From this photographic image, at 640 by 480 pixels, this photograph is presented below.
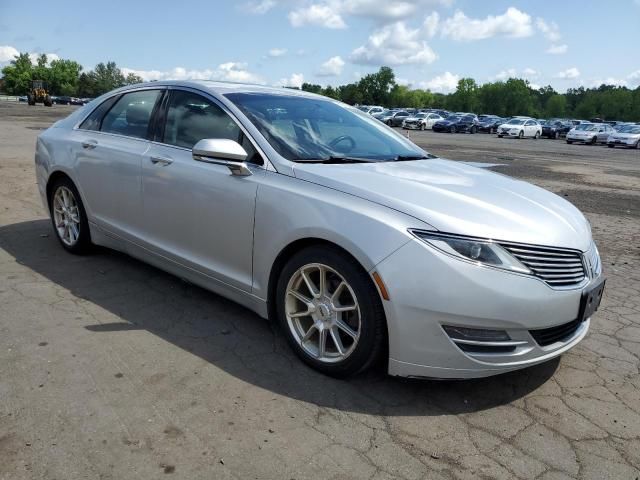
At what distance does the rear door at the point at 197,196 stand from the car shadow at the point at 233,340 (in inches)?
15.0

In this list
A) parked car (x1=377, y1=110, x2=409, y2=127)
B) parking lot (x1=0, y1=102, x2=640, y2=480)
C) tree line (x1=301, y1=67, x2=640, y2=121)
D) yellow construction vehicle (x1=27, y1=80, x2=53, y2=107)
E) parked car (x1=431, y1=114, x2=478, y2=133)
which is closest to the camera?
parking lot (x1=0, y1=102, x2=640, y2=480)

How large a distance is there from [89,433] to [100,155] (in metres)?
2.68

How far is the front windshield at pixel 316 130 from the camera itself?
3500mm

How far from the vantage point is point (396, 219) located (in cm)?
275

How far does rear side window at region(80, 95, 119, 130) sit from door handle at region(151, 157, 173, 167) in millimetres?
1195

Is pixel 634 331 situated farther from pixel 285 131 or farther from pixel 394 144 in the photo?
pixel 285 131

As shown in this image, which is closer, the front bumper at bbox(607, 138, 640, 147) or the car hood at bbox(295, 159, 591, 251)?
the car hood at bbox(295, 159, 591, 251)

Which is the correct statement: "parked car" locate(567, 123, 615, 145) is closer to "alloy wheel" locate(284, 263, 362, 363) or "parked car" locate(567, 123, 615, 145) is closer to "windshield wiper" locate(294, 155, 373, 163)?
"windshield wiper" locate(294, 155, 373, 163)

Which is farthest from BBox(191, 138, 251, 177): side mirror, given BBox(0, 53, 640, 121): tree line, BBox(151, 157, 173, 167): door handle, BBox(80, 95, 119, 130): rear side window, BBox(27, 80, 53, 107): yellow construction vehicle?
BBox(0, 53, 640, 121): tree line

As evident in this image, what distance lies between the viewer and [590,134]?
34.9 metres

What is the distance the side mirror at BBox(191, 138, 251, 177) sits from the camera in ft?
10.7

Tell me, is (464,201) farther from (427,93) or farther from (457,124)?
(427,93)

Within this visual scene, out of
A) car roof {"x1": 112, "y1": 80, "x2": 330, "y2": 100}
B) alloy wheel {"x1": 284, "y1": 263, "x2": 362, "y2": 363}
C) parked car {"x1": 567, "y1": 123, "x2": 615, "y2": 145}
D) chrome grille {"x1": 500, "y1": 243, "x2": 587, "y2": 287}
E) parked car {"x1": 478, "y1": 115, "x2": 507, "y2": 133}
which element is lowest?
alloy wheel {"x1": 284, "y1": 263, "x2": 362, "y2": 363}

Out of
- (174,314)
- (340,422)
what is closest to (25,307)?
(174,314)
